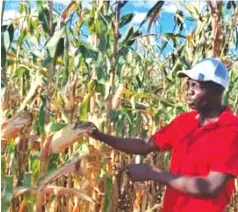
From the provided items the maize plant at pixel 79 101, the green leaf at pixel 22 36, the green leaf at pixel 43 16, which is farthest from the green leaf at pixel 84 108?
the green leaf at pixel 43 16

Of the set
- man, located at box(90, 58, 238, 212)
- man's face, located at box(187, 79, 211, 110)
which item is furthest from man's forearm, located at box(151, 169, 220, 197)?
man's face, located at box(187, 79, 211, 110)

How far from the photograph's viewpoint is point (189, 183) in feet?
5.82

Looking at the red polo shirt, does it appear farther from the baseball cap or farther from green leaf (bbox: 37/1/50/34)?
green leaf (bbox: 37/1/50/34)

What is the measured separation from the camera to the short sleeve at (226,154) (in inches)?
69.8

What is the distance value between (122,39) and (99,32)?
0.20 metres

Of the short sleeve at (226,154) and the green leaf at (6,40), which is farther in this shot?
the green leaf at (6,40)

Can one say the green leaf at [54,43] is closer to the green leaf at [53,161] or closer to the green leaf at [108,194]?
the green leaf at [53,161]

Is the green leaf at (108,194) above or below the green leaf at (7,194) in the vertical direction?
below

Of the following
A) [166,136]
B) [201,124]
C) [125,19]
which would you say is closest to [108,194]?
[166,136]

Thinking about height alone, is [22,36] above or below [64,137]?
above

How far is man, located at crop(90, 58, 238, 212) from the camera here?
1.77m

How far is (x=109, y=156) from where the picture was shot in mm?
2586

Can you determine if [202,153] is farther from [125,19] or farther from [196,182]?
[125,19]

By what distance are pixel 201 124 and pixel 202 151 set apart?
0.15 m
